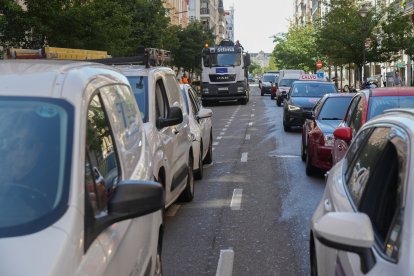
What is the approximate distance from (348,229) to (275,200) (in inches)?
271

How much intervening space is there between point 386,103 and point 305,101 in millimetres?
11871

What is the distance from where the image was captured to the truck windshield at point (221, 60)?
39.1m

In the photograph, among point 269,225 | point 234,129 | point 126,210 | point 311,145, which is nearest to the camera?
point 126,210

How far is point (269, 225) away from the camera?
26.1 ft

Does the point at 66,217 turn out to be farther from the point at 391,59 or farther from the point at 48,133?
the point at 391,59

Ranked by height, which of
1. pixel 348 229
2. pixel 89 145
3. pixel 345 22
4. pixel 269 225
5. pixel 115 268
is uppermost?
pixel 345 22

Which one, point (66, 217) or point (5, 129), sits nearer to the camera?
point (66, 217)

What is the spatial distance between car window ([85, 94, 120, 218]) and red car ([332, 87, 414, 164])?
531cm

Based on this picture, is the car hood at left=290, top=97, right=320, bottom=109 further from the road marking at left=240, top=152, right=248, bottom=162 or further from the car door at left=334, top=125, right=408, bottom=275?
the car door at left=334, top=125, right=408, bottom=275

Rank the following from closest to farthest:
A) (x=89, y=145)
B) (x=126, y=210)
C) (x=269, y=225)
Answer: (x=126, y=210)
(x=89, y=145)
(x=269, y=225)

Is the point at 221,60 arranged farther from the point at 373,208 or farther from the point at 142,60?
the point at 373,208

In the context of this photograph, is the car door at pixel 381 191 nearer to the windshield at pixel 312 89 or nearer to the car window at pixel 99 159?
the car window at pixel 99 159

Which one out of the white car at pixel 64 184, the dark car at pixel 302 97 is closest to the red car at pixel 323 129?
the dark car at pixel 302 97

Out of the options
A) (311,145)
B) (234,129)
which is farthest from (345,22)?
(311,145)
